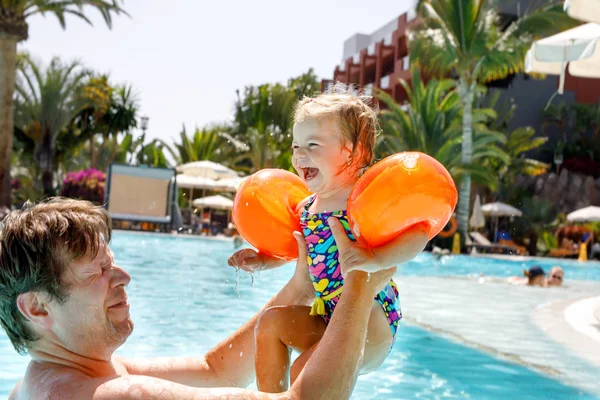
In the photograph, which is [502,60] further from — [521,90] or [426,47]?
[521,90]

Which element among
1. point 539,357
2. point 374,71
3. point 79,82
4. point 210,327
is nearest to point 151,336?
point 210,327

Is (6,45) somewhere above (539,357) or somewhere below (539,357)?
above

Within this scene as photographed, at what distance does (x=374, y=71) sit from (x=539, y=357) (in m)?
37.5

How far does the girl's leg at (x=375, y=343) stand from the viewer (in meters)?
2.08

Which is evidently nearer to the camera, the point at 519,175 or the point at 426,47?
the point at 426,47

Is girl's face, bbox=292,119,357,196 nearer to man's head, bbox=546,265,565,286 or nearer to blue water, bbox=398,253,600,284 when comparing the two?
man's head, bbox=546,265,565,286

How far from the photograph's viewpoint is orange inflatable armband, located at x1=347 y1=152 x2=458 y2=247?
196 centimetres

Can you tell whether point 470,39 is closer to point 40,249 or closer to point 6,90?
point 6,90

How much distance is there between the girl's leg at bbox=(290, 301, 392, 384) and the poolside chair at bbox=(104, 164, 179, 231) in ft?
69.2

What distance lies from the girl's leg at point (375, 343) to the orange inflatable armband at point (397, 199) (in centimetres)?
29

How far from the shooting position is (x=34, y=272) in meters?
1.70

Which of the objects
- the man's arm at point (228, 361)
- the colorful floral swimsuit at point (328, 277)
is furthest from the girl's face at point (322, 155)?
the man's arm at point (228, 361)

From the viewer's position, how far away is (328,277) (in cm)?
226

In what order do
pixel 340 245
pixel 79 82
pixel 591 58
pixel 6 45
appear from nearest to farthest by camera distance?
pixel 340 245, pixel 591 58, pixel 6 45, pixel 79 82
